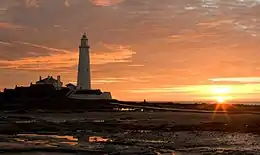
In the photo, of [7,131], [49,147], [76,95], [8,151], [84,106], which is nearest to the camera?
[8,151]

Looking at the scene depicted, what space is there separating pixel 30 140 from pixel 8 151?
5269 millimetres

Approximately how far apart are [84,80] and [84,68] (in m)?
2.22

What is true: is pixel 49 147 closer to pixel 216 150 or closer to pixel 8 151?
pixel 8 151

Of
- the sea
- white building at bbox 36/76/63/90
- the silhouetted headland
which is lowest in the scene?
the sea

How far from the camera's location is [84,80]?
83.1 meters

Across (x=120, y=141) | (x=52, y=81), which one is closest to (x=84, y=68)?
(x=52, y=81)

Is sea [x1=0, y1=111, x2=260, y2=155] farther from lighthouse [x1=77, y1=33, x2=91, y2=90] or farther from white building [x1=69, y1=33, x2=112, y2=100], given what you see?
lighthouse [x1=77, y1=33, x2=91, y2=90]

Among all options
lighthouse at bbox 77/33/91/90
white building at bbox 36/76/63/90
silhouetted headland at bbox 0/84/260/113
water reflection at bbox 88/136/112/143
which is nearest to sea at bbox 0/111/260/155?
water reflection at bbox 88/136/112/143

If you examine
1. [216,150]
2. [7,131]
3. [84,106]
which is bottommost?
[216,150]

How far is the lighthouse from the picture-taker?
273ft

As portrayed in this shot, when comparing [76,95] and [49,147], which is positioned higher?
[76,95]

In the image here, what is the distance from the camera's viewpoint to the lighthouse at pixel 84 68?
83.2 m

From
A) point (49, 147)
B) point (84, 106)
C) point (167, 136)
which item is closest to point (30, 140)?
point (49, 147)

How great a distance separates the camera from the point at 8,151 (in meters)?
22.6
